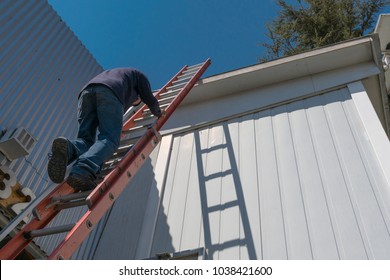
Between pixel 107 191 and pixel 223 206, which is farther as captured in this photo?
pixel 223 206

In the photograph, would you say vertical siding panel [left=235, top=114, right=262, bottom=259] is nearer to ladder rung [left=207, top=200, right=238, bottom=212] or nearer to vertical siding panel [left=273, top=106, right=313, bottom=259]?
ladder rung [left=207, top=200, right=238, bottom=212]

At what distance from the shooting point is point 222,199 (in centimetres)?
439

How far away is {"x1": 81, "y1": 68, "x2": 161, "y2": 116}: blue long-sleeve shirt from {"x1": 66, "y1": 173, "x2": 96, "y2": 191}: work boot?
100 cm

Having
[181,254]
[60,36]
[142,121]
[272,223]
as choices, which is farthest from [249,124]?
[60,36]

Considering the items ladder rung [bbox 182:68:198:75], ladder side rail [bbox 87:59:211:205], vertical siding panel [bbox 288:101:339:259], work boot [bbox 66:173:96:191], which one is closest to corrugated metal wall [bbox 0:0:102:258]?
ladder rung [bbox 182:68:198:75]

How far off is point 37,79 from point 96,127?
6.80 ft

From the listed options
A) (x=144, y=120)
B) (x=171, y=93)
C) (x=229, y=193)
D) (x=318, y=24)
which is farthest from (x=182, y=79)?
(x=318, y=24)

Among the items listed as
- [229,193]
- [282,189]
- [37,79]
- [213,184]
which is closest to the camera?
[282,189]

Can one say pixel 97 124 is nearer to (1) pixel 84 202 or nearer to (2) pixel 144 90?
(2) pixel 144 90

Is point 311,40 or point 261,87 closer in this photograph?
point 261,87

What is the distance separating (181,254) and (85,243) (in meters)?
1.69

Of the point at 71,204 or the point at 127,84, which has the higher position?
the point at 127,84

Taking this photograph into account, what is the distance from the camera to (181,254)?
12.8ft
